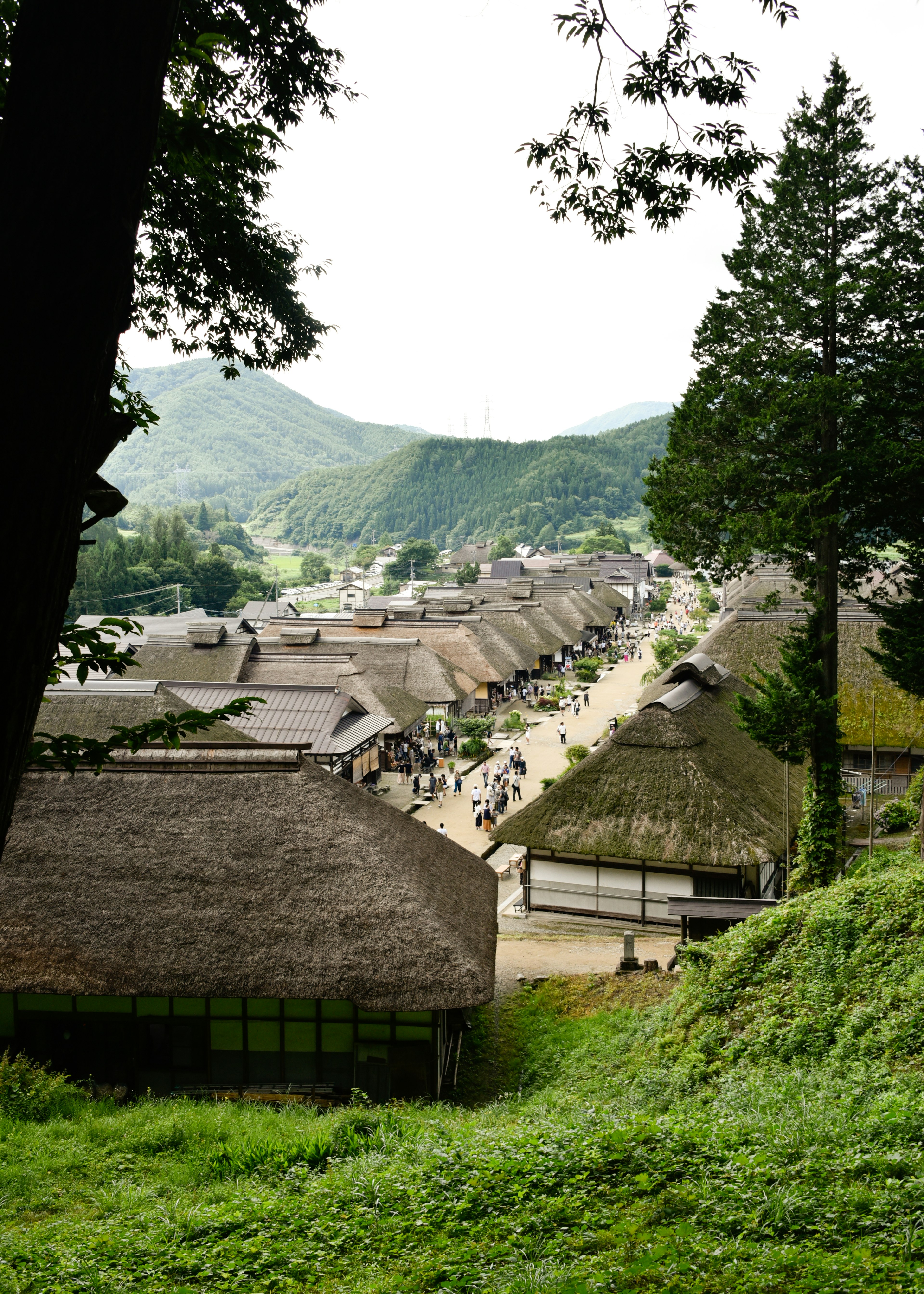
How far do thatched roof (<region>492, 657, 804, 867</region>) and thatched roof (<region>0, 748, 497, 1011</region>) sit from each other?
5.59 m

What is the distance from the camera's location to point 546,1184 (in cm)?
675

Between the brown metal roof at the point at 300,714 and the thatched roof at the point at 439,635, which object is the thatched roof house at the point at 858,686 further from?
the thatched roof at the point at 439,635

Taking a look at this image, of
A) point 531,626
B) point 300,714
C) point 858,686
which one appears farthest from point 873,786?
point 531,626

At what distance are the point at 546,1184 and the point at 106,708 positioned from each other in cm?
2106

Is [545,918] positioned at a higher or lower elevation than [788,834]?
lower

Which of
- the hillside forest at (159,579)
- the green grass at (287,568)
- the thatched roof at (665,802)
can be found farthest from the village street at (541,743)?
the green grass at (287,568)

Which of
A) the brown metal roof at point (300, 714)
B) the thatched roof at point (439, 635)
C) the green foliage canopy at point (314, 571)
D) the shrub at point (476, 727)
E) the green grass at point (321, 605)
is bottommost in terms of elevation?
the shrub at point (476, 727)

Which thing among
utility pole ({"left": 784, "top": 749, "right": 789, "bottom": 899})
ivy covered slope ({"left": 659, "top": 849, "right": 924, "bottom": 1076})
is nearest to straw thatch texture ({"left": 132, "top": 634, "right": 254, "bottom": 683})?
utility pole ({"left": 784, "top": 749, "right": 789, "bottom": 899})

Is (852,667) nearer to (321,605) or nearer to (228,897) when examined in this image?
(228,897)

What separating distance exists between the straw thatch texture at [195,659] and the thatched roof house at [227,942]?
2185 centimetres

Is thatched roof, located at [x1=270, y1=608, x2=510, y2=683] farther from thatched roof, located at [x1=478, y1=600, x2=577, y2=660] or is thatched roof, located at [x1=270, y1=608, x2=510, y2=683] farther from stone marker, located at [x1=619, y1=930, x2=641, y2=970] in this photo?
stone marker, located at [x1=619, y1=930, x2=641, y2=970]

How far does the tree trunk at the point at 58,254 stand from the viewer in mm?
2543

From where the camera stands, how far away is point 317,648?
40.6 meters

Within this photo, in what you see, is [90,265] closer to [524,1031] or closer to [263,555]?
[524,1031]
